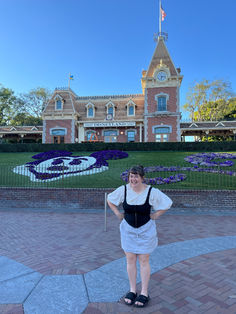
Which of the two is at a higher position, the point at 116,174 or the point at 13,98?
the point at 13,98

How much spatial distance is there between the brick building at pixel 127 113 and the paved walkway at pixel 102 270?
2076 centimetres

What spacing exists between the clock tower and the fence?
14.0m

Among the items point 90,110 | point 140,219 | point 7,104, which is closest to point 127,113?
point 90,110

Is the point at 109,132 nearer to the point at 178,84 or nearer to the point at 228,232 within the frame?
the point at 178,84

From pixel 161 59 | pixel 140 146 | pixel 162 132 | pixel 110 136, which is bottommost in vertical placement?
pixel 140 146

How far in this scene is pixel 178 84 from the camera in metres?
26.3

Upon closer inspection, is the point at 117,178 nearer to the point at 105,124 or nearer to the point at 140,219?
the point at 140,219

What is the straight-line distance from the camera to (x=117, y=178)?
11445 mm

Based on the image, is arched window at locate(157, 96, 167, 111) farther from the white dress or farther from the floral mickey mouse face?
the white dress

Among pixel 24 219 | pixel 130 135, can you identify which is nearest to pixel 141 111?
pixel 130 135

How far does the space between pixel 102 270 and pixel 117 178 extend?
7740mm

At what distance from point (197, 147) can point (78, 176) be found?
12.7 metres

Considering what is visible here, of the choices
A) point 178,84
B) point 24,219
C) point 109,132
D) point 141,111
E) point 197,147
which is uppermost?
point 178,84

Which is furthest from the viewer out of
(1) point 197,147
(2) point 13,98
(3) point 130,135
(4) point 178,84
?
(2) point 13,98
